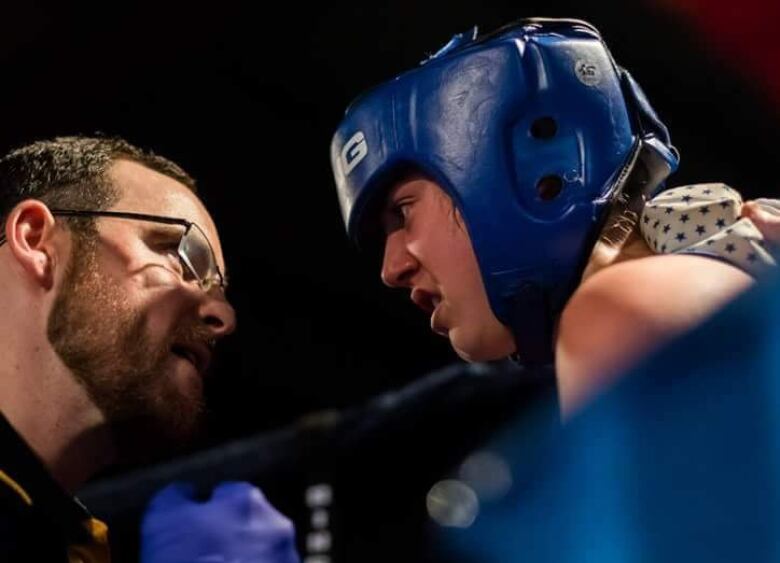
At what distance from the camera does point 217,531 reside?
206 cm

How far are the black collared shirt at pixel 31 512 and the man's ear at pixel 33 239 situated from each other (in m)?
0.38

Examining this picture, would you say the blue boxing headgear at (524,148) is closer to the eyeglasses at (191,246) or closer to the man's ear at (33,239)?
the eyeglasses at (191,246)

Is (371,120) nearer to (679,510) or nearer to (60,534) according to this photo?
(60,534)

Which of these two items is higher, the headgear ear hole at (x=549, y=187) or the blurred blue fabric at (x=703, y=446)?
the blurred blue fabric at (x=703, y=446)

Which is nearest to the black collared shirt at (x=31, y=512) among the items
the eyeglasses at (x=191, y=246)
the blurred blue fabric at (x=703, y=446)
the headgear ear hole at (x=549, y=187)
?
the eyeglasses at (x=191, y=246)

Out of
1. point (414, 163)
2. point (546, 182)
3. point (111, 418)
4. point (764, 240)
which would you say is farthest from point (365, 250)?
point (764, 240)

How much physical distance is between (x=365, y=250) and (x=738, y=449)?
1.19m

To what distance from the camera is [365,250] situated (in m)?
1.69

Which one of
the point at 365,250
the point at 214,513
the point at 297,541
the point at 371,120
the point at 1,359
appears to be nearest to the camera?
the point at 371,120

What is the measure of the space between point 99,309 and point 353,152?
1.83 feet

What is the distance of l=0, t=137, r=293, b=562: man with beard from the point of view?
1793 millimetres

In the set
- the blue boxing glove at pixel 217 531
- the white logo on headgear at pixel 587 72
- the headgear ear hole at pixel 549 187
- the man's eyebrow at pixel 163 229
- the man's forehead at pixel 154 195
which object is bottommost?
the blue boxing glove at pixel 217 531

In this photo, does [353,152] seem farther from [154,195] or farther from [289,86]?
[289,86]

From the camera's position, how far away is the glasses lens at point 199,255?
1922 millimetres
